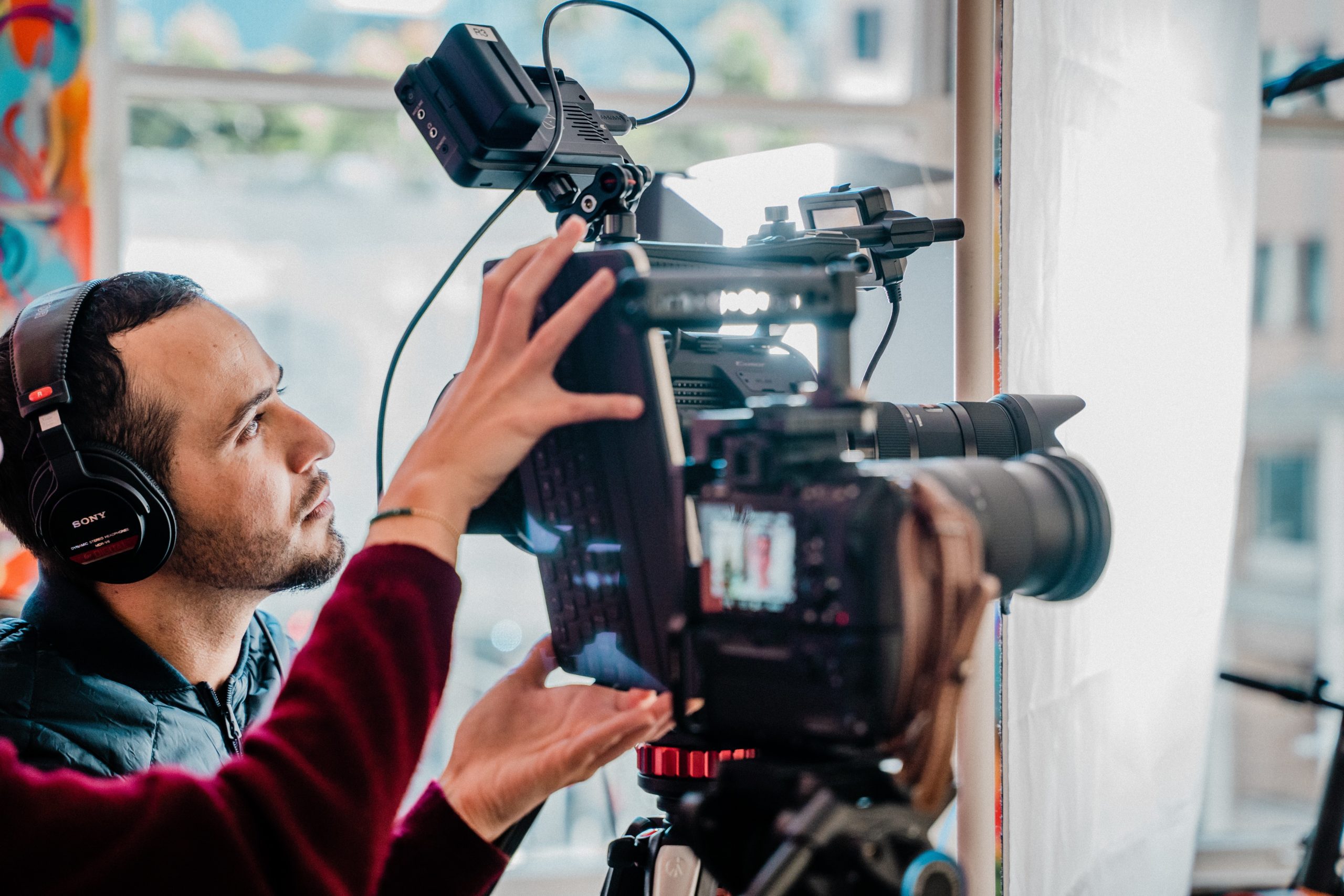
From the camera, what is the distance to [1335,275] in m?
2.21

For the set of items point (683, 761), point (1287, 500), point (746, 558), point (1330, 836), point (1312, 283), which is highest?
point (1312, 283)

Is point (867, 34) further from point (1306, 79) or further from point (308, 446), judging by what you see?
point (308, 446)

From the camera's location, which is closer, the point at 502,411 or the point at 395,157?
the point at 502,411

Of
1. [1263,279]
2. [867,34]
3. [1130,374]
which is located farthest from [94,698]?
[1263,279]

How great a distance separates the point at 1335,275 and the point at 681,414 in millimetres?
2113

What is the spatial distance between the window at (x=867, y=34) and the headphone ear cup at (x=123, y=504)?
1748 mm

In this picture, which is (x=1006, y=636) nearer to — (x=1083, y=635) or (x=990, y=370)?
(x=1083, y=635)

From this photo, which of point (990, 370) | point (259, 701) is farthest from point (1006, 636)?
point (259, 701)

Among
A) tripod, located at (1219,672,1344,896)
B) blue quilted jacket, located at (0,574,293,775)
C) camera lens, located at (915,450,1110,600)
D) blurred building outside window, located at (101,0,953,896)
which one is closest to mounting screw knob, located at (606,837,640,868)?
blue quilted jacket, located at (0,574,293,775)

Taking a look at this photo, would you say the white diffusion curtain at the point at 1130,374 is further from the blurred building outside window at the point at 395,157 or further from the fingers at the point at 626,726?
the fingers at the point at 626,726

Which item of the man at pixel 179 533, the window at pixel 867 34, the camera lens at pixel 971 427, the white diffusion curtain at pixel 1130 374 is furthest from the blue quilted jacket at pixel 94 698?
the window at pixel 867 34

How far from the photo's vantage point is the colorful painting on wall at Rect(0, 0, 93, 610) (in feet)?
Result: 5.66

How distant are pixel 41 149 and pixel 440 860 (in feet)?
A: 5.19

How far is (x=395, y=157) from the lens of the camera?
1985 mm
